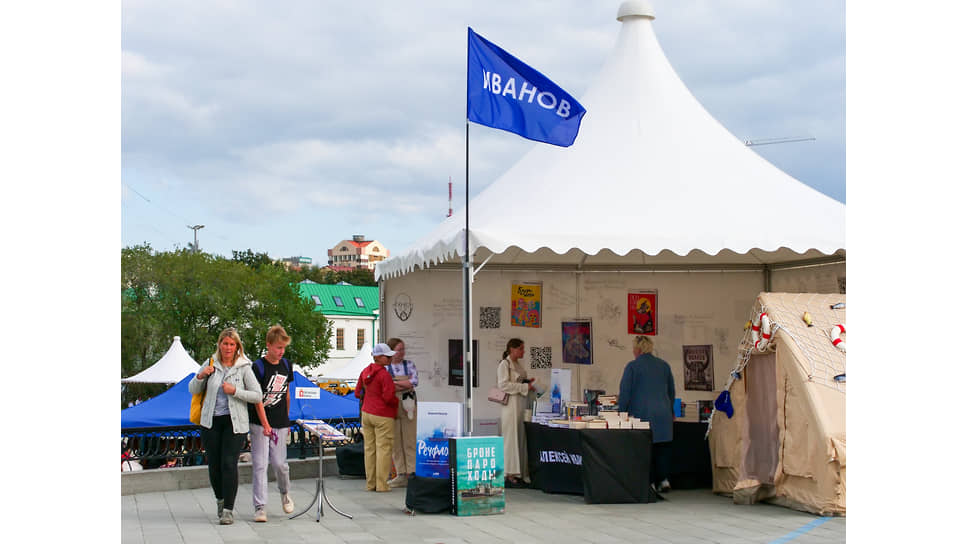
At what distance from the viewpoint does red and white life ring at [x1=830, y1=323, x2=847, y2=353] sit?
382 inches

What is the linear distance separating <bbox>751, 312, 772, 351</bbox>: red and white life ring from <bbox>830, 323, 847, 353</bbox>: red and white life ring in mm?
649

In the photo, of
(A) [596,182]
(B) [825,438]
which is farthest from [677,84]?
(B) [825,438]

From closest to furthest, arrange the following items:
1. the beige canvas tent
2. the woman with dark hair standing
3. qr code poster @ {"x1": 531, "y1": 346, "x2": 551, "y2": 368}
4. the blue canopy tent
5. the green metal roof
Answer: the beige canvas tent
the woman with dark hair standing
qr code poster @ {"x1": 531, "y1": 346, "x2": 551, "y2": 368}
the blue canopy tent
the green metal roof

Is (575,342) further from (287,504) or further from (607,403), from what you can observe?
(287,504)

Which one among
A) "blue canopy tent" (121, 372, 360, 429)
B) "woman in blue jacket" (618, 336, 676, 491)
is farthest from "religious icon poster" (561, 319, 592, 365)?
"blue canopy tent" (121, 372, 360, 429)

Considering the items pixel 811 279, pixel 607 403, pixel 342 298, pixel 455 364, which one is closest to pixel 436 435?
pixel 607 403

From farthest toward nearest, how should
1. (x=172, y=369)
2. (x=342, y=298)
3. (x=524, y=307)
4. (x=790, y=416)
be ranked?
(x=342, y=298) → (x=172, y=369) → (x=524, y=307) → (x=790, y=416)

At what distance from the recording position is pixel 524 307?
13242mm

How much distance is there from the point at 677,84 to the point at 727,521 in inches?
231

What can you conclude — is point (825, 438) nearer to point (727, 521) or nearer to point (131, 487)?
point (727, 521)

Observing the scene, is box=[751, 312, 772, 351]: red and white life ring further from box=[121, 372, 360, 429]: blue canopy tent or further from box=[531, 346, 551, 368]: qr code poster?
box=[121, 372, 360, 429]: blue canopy tent

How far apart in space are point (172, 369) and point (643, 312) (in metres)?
15.7

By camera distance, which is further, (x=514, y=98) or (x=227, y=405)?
(x=514, y=98)

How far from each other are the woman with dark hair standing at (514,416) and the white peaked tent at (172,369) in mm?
14771
